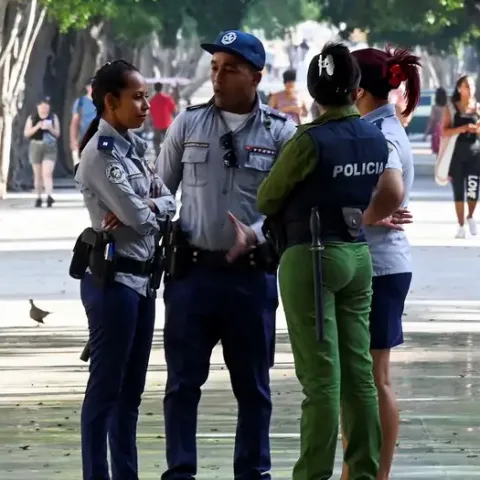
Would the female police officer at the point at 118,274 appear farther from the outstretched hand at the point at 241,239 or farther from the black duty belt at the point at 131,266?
the outstretched hand at the point at 241,239

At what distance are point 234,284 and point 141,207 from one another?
512 millimetres

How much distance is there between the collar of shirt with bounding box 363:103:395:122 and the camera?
7.74 m

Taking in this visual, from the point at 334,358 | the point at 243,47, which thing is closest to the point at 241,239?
the point at 334,358

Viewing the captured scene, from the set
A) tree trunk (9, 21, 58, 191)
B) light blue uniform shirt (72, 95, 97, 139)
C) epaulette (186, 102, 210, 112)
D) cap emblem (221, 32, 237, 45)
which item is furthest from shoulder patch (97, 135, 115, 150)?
tree trunk (9, 21, 58, 191)

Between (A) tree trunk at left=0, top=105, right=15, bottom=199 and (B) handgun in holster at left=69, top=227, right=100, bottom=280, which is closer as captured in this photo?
(B) handgun in holster at left=69, top=227, right=100, bottom=280

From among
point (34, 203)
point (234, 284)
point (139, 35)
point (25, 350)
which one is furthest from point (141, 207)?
point (139, 35)

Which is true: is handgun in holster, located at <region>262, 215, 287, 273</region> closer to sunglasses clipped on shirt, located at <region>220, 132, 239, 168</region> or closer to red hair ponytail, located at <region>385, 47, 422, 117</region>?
sunglasses clipped on shirt, located at <region>220, 132, 239, 168</region>

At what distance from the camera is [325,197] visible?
23.6 feet

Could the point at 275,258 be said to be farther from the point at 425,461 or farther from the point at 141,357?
the point at 425,461

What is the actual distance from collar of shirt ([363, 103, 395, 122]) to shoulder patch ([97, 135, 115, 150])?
3.31 ft

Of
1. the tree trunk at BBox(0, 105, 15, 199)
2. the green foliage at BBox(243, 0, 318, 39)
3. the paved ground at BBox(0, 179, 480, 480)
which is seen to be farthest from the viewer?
the green foliage at BBox(243, 0, 318, 39)

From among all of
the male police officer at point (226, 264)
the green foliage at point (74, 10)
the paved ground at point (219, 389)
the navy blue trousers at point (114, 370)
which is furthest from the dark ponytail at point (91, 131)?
the green foliage at point (74, 10)

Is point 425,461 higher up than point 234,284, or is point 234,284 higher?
point 234,284

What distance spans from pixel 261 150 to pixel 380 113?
502 millimetres
